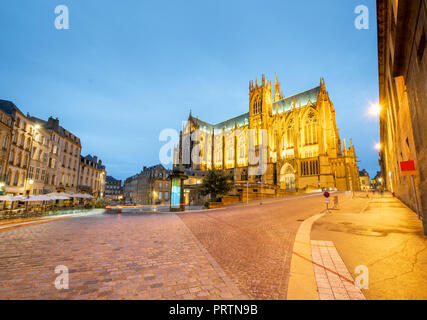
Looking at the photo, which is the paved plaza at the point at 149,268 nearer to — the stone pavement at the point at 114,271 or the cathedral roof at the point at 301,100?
the stone pavement at the point at 114,271

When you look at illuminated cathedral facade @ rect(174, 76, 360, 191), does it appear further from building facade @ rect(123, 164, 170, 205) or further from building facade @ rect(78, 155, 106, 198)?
building facade @ rect(78, 155, 106, 198)

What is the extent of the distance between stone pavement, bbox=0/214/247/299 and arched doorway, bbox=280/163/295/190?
46.6 meters

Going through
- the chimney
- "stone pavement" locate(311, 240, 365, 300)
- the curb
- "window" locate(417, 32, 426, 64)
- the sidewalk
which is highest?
the chimney

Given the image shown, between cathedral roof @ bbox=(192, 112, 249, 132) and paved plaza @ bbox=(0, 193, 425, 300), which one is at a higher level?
cathedral roof @ bbox=(192, 112, 249, 132)

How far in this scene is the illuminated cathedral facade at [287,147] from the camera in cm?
4450

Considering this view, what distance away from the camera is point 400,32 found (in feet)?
19.6

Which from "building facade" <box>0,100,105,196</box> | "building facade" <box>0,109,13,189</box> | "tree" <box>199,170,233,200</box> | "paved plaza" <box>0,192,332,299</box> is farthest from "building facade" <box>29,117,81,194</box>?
"paved plaza" <box>0,192,332,299</box>

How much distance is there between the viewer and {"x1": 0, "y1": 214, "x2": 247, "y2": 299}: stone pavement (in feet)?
10.2

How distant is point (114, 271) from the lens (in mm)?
3998

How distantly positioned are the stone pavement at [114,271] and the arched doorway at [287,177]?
1834 inches

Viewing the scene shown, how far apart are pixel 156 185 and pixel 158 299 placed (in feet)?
171

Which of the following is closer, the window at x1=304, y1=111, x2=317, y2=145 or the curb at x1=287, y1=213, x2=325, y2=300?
the curb at x1=287, y1=213, x2=325, y2=300

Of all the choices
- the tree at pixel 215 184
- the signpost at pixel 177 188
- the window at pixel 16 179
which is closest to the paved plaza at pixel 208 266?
the signpost at pixel 177 188
